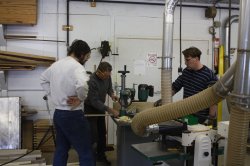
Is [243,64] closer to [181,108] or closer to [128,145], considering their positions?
[181,108]

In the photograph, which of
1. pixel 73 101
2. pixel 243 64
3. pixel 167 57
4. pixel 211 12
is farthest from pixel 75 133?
pixel 211 12

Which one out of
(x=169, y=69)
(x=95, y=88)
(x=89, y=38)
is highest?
(x=89, y=38)

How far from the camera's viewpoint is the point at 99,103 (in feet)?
10.6

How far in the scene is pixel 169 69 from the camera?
2.39 metres

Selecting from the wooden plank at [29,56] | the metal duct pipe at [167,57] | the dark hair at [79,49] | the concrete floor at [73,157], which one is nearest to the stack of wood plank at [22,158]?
the concrete floor at [73,157]

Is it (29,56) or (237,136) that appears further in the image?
(29,56)

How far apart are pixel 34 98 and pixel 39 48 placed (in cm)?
76

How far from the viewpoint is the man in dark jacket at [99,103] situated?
3.26 m

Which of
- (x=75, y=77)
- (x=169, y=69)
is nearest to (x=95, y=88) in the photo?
(x=75, y=77)

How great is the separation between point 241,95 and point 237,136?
0.50 feet

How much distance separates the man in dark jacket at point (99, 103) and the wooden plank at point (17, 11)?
1.48 meters

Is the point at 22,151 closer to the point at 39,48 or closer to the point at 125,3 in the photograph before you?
the point at 39,48

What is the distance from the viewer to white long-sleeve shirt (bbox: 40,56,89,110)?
2465 mm

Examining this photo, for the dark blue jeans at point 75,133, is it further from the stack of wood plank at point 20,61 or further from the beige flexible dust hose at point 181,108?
the stack of wood plank at point 20,61
